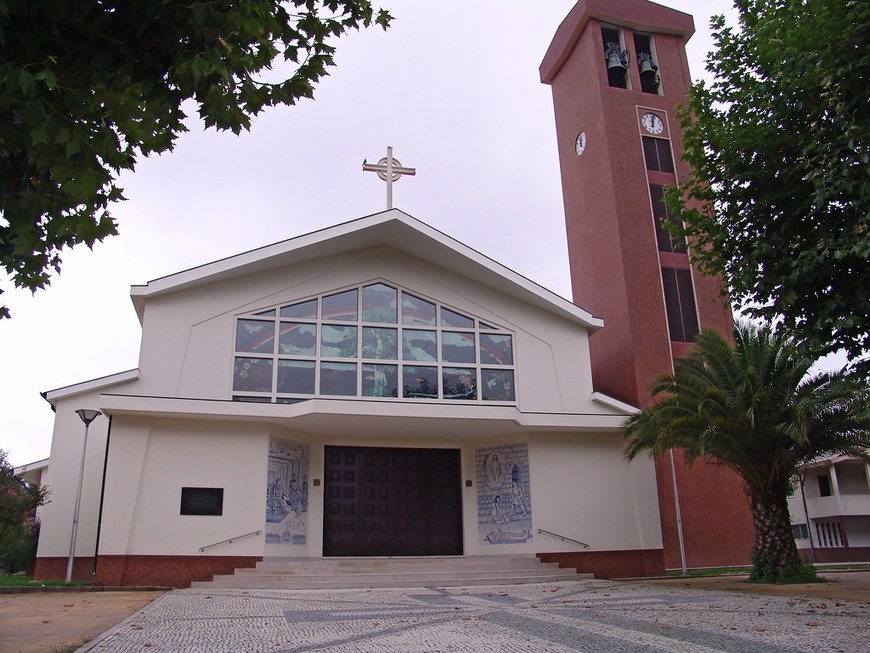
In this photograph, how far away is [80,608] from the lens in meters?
9.67

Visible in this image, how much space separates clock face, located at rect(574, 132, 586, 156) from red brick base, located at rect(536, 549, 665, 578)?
467 inches

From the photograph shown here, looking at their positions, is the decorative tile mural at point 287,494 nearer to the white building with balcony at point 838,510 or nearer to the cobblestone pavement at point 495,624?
the cobblestone pavement at point 495,624

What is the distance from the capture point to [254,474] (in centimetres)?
1480

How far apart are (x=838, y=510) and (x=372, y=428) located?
23.6m

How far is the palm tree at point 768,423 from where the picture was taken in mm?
12750

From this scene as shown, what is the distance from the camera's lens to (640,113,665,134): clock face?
21016 mm

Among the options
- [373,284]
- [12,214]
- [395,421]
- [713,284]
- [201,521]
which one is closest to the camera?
[12,214]

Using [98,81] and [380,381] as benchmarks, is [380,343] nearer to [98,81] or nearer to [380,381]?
[380,381]

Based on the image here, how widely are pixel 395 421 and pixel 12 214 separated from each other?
38.0 feet

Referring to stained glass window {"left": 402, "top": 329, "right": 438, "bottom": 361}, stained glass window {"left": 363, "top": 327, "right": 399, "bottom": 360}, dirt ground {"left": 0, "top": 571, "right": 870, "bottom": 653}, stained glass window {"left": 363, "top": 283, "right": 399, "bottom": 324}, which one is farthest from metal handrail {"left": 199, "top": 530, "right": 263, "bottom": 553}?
stained glass window {"left": 363, "top": 283, "right": 399, "bottom": 324}

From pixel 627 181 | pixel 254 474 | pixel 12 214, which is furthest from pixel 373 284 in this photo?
pixel 12 214

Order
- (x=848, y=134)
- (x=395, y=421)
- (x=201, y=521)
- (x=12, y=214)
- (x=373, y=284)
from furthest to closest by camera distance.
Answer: (x=373, y=284) → (x=395, y=421) → (x=201, y=521) → (x=848, y=134) → (x=12, y=214)

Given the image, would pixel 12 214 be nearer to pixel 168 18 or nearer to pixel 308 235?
pixel 168 18

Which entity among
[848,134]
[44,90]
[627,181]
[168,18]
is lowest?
[44,90]
